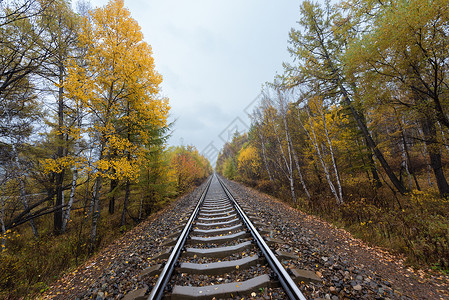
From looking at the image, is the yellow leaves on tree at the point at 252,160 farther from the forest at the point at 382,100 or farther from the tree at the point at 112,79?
the tree at the point at 112,79

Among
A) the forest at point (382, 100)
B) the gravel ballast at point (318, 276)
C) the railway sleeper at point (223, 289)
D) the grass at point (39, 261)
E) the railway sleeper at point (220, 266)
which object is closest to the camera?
the railway sleeper at point (223, 289)

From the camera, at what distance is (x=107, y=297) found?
104 inches

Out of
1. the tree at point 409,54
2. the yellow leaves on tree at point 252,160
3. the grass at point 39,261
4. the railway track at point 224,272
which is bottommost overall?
the grass at point 39,261

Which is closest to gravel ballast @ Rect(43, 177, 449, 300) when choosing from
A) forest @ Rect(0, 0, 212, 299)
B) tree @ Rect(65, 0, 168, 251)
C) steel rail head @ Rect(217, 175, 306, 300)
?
steel rail head @ Rect(217, 175, 306, 300)

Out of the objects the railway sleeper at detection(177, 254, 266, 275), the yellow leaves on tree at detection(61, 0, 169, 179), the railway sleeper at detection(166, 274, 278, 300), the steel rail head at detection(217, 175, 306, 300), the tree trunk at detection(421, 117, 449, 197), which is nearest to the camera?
the steel rail head at detection(217, 175, 306, 300)

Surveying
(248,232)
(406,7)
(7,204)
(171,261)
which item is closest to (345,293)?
(248,232)

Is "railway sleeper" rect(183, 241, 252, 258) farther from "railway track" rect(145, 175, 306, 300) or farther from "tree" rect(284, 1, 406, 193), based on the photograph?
"tree" rect(284, 1, 406, 193)

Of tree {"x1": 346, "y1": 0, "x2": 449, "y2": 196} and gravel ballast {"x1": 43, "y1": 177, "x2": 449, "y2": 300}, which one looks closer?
gravel ballast {"x1": 43, "y1": 177, "x2": 449, "y2": 300}

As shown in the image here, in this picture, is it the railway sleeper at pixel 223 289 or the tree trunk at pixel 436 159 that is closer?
the railway sleeper at pixel 223 289

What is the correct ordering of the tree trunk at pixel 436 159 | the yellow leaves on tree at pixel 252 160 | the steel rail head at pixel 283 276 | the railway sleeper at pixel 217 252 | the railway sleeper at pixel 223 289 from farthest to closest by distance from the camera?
the yellow leaves on tree at pixel 252 160 → the tree trunk at pixel 436 159 → the railway sleeper at pixel 217 252 → the railway sleeper at pixel 223 289 → the steel rail head at pixel 283 276

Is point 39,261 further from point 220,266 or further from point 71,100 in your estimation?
point 220,266

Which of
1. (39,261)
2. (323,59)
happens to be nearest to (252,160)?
(323,59)

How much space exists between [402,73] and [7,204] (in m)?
18.7

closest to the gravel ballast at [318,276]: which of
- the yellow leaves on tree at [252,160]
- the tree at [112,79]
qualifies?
the tree at [112,79]
